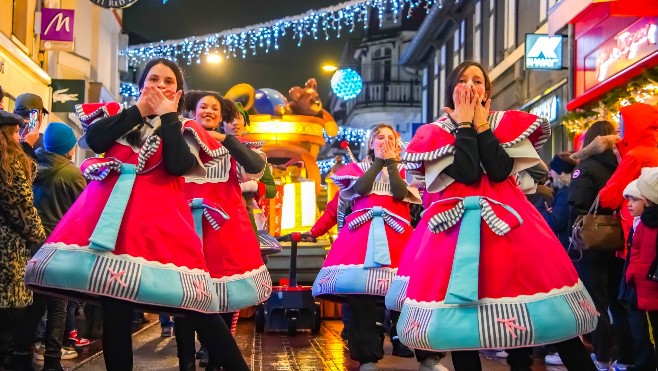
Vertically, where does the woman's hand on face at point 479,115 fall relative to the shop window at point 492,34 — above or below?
below

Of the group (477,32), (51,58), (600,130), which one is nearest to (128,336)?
(600,130)

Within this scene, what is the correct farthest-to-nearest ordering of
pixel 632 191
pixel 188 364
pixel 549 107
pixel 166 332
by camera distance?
pixel 549 107
pixel 166 332
pixel 632 191
pixel 188 364


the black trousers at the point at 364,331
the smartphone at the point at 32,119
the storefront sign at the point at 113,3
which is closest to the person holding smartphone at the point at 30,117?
the smartphone at the point at 32,119

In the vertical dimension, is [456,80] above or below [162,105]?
above

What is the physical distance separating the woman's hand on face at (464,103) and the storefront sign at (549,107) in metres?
13.1

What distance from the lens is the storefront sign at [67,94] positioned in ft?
60.7

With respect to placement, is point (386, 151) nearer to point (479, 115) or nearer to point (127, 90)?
point (479, 115)

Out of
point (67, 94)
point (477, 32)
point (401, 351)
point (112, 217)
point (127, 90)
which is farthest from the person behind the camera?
point (127, 90)

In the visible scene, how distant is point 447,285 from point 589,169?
3.45 m

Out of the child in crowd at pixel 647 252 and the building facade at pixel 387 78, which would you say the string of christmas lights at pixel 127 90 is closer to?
the building facade at pixel 387 78

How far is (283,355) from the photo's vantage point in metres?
8.23

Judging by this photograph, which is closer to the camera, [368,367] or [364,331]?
[368,367]

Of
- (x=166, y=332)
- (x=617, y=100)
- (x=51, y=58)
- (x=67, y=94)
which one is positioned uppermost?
(x=51, y=58)

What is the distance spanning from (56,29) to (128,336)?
1487 centimetres
